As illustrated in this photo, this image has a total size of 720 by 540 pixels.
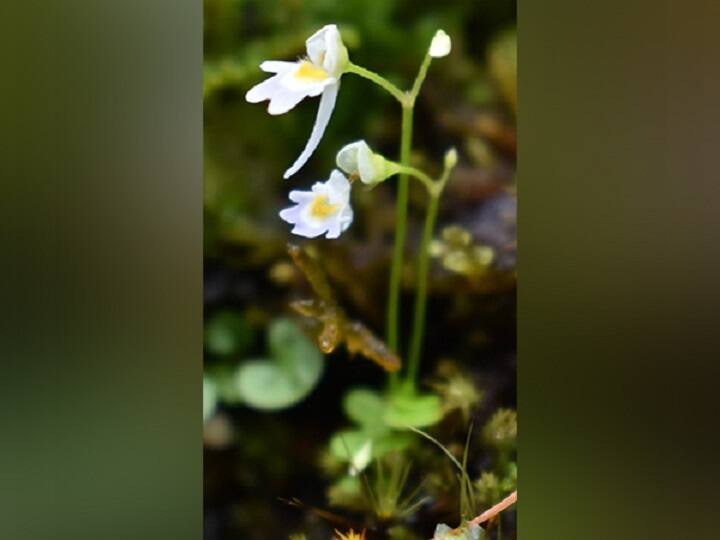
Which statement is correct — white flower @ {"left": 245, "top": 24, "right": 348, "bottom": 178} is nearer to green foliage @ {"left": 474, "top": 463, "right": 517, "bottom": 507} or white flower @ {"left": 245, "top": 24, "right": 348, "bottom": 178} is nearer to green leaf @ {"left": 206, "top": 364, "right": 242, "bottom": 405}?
green leaf @ {"left": 206, "top": 364, "right": 242, "bottom": 405}

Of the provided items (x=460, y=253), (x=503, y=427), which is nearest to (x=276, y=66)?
(x=460, y=253)

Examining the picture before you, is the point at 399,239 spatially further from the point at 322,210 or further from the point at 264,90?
the point at 264,90

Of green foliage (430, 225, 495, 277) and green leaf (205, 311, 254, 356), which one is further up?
green foliage (430, 225, 495, 277)

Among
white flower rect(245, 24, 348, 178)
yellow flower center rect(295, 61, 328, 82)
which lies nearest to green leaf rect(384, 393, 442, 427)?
white flower rect(245, 24, 348, 178)

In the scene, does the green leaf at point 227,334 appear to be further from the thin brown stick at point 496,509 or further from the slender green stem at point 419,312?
the thin brown stick at point 496,509
